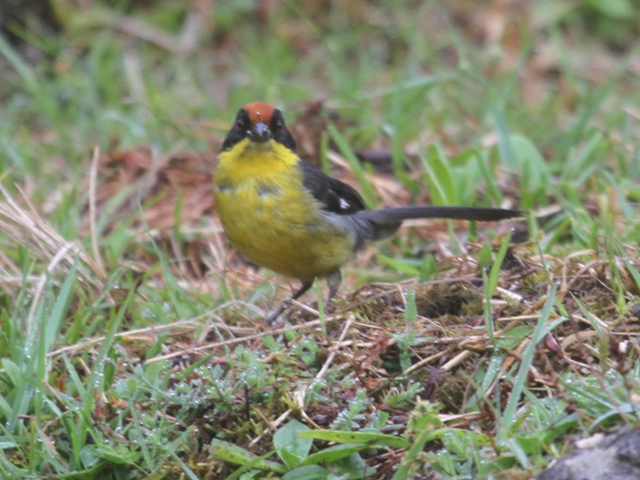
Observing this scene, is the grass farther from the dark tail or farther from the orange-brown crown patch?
the orange-brown crown patch

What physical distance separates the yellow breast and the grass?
22cm

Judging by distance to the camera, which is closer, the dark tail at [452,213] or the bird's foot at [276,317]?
the bird's foot at [276,317]

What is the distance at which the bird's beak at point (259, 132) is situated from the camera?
4582mm

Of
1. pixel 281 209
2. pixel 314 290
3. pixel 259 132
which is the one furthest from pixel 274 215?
pixel 314 290

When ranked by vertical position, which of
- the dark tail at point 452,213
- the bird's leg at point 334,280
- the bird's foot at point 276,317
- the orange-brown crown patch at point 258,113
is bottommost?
the bird's leg at point 334,280

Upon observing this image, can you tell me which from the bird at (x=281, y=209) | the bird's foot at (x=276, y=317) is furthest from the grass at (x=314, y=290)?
the bird at (x=281, y=209)

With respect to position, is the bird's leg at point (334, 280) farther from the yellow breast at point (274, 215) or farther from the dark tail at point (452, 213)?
the dark tail at point (452, 213)

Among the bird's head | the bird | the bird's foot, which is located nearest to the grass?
the bird's foot

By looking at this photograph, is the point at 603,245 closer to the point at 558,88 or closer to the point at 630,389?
the point at 630,389

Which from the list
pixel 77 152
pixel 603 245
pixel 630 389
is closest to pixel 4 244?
pixel 77 152

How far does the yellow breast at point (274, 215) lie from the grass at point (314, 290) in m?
0.22

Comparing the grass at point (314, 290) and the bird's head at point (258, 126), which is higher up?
the bird's head at point (258, 126)

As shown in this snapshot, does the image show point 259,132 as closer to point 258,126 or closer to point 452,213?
point 258,126

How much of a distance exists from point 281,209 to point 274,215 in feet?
0.17
